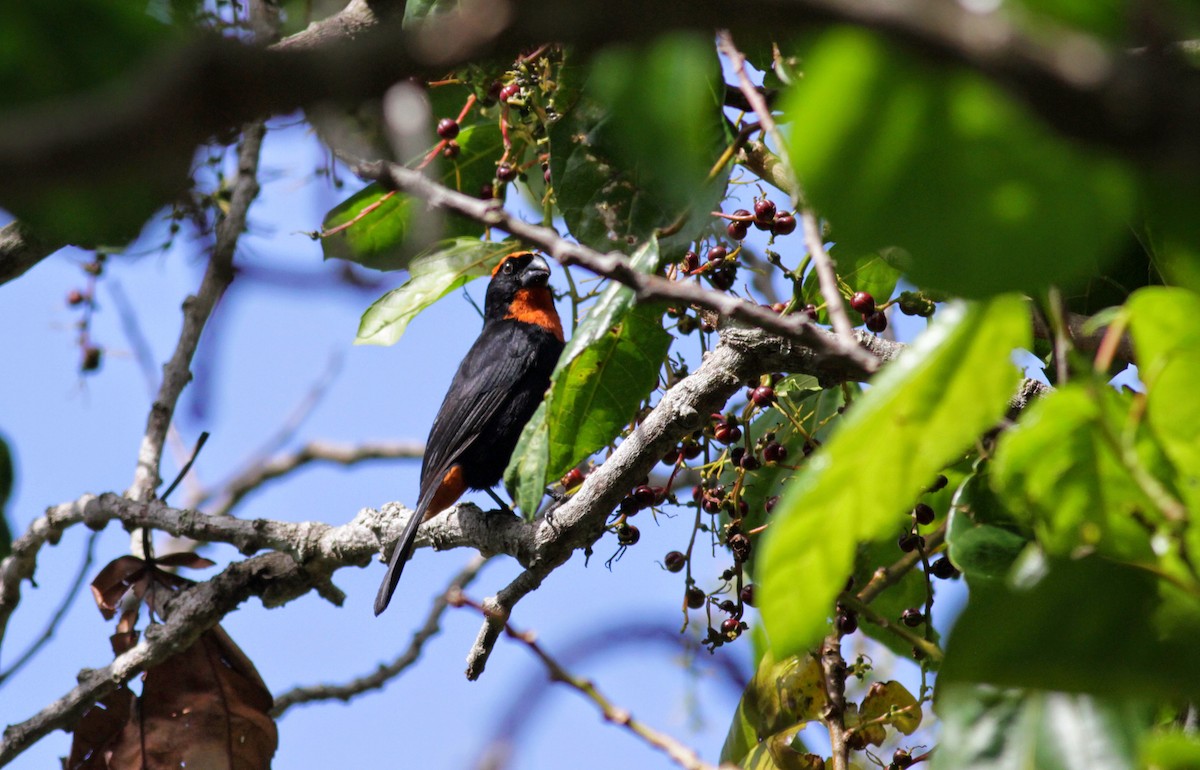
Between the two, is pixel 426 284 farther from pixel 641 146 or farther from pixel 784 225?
pixel 641 146

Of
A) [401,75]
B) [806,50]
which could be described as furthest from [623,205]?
[401,75]

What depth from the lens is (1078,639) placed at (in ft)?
3.17

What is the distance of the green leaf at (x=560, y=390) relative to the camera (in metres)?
1.78

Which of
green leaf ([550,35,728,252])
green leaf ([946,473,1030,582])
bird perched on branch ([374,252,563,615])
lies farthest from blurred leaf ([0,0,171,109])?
bird perched on branch ([374,252,563,615])

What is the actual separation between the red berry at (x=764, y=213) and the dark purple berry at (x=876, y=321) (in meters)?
0.32

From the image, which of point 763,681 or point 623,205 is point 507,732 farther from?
point 623,205

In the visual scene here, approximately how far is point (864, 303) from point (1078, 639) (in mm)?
1612

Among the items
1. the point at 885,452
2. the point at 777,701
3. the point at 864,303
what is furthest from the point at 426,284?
the point at 885,452

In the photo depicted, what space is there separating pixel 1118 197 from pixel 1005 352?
22 cm

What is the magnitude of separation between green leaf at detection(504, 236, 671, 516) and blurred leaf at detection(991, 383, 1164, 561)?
75cm

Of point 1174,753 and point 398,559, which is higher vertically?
point 398,559

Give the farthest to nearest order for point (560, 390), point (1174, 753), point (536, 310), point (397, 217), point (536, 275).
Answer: point (536, 275)
point (536, 310)
point (397, 217)
point (560, 390)
point (1174, 753)

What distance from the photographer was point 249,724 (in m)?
3.53

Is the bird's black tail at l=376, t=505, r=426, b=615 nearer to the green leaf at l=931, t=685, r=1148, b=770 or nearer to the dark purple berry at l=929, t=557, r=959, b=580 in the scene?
the dark purple berry at l=929, t=557, r=959, b=580
